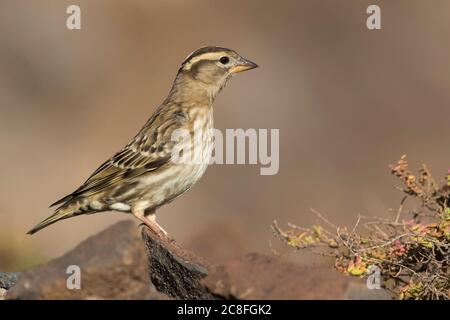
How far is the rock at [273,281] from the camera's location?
6.79 meters

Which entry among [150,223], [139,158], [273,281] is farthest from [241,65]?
[273,281]

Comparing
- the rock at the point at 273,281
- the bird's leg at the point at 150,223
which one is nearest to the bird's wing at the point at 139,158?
the bird's leg at the point at 150,223

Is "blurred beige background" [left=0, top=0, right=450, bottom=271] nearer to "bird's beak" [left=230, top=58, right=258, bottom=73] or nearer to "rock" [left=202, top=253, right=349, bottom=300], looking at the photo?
"bird's beak" [left=230, top=58, right=258, bottom=73]

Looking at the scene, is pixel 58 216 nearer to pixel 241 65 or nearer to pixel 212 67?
pixel 212 67

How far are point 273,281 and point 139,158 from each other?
3.04 meters

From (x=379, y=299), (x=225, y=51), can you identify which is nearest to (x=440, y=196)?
(x=379, y=299)

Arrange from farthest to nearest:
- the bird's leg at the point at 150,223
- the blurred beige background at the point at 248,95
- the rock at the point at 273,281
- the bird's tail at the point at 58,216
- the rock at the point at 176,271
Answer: the blurred beige background at the point at 248,95 → the bird's tail at the point at 58,216 → the bird's leg at the point at 150,223 → the rock at the point at 176,271 → the rock at the point at 273,281

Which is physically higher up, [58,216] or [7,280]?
[58,216]

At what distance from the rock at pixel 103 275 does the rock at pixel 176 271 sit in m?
0.51

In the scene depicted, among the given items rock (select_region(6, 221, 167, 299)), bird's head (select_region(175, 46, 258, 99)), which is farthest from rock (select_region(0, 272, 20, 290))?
bird's head (select_region(175, 46, 258, 99))

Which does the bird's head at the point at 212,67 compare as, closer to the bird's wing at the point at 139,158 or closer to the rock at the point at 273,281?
the bird's wing at the point at 139,158

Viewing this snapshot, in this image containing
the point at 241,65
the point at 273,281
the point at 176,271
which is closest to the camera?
the point at 273,281

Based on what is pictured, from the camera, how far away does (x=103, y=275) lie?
22.2 ft

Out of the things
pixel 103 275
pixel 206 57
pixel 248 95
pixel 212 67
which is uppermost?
pixel 206 57
